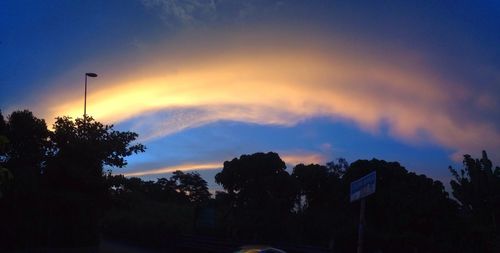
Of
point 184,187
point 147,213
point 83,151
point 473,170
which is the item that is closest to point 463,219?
point 473,170

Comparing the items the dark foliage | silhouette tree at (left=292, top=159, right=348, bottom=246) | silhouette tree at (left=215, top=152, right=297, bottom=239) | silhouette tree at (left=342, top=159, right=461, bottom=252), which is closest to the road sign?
the dark foliage

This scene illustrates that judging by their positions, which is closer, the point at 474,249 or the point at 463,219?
the point at 474,249

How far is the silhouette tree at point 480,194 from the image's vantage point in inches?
1201

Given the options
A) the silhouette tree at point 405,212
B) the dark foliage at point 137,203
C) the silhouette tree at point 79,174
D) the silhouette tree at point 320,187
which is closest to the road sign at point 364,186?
the dark foliage at point 137,203

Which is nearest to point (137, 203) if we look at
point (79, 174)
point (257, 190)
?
point (79, 174)

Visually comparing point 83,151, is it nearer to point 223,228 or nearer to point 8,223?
point 8,223

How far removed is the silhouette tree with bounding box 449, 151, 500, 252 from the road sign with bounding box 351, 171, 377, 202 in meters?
19.5

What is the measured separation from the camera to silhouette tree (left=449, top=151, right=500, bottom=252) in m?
30.5

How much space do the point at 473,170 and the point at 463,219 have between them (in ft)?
Answer: 12.6

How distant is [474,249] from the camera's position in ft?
94.5

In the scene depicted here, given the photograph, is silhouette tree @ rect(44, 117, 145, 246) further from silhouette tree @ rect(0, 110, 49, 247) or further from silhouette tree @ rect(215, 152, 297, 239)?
silhouette tree @ rect(215, 152, 297, 239)

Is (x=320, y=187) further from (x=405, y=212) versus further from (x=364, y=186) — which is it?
(x=364, y=186)

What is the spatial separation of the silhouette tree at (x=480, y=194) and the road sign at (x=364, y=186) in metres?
19.5

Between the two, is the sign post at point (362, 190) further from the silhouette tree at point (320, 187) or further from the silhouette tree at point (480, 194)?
the silhouette tree at point (320, 187)
